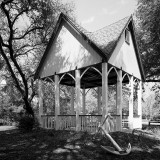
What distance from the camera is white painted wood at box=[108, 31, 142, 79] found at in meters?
13.1

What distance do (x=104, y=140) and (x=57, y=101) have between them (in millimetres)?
5880

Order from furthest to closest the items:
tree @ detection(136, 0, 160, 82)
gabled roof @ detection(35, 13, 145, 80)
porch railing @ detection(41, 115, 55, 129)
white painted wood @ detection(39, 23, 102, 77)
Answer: tree @ detection(136, 0, 160, 82) < porch railing @ detection(41, 115, 55, 129) < white painted wood @ detection(39, 23, 102, 77) < gabled roof @ detection(35, 13, 145, 80)

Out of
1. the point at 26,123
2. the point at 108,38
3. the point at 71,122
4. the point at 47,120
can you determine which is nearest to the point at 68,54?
the point at 108,38

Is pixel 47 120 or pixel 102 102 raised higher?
pixel 102 102

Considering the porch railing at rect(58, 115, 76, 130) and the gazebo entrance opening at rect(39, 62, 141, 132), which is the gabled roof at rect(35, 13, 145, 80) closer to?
the gazebo entrance opening at rect(39, 62, 141, 132)

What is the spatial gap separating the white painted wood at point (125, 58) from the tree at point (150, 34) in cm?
552

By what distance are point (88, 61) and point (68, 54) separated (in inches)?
90.2

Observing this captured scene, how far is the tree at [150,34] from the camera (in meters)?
19.5

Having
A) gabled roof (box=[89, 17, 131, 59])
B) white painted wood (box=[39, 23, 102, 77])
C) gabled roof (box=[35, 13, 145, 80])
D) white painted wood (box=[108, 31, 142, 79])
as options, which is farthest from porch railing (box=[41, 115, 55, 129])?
gabled roof (box=[89, 17, 131, 59])

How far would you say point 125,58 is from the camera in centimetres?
1475

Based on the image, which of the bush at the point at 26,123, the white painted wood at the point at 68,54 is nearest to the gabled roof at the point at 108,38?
the white painted wood at the point at 68,54

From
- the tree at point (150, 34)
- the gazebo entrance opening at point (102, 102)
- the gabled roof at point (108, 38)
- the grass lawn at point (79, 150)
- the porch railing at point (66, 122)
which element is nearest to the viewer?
the grass lawn at point (79, 150)

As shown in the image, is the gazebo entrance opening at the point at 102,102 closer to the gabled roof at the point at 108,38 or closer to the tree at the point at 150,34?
the gabled roof at the point at 108,38

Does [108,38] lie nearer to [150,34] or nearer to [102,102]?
[102,102]
